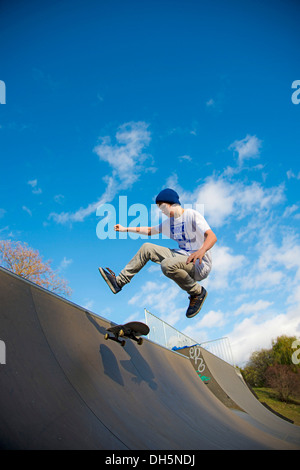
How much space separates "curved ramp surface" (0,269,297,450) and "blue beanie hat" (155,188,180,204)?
6.99ft

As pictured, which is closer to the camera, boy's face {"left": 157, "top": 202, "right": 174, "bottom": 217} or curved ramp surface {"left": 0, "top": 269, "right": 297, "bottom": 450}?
curved ramp surface {"left": 0, "top": 269, "right": 297, "bottom": 450}

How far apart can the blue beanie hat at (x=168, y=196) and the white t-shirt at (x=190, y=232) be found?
0.26 m

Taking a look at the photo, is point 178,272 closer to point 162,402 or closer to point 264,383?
point 162,402

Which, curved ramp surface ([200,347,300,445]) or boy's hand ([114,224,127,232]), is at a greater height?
boy's hand ([114,224,127,232])

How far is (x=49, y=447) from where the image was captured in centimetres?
197

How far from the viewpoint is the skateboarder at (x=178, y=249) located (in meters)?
4.12

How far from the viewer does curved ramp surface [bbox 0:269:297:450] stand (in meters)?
2.16

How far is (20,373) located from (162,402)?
315cm

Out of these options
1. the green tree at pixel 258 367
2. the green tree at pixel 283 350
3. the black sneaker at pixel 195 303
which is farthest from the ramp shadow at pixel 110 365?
the green tree at pixel 283 350

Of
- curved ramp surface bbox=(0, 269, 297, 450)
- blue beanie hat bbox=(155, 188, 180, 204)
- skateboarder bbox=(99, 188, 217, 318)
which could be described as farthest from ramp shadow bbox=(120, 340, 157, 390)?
blue beanie hat bbox=(155, 188, 180, 204)

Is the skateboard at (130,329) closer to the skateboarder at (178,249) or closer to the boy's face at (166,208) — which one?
the skateboarder at (178,249)

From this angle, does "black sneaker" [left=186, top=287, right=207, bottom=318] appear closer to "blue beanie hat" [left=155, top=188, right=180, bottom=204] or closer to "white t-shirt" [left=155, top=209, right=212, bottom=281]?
"white t-shirt" [left=155, top=209, right=212, bottom=281]
